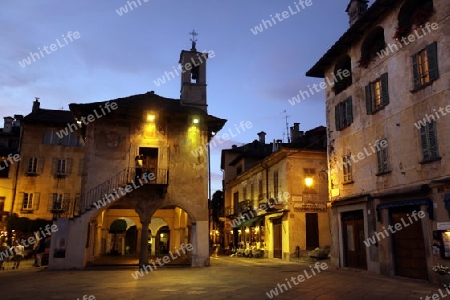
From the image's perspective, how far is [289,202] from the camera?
25672mm

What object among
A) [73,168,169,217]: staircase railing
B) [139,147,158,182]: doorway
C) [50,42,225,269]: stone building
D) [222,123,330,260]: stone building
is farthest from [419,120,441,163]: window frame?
[139,147,158,182]: doorway

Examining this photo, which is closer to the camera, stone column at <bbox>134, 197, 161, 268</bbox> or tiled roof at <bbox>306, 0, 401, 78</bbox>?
tiled roof at <bbox>306, 0, 401, 78</bbox>

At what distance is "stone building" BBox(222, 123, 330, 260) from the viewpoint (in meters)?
25.5

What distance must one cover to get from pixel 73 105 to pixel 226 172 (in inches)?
981

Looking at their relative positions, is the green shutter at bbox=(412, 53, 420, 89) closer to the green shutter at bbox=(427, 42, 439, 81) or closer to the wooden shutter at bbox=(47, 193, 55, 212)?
the green shutter at bbox=(427, 42, 439, 81)

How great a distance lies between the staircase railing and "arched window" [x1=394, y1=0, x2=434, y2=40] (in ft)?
42.6

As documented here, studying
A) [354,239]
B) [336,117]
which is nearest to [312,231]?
[354,239]

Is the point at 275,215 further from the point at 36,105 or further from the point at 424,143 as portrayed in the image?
the point at 36,105

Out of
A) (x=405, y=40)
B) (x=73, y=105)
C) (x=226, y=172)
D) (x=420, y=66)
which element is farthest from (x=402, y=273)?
(x=226, y=172)

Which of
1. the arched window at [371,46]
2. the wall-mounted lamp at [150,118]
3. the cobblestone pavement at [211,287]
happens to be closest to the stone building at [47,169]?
the wall-mounted lamp at [150,118]

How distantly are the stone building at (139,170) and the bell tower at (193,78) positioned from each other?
7.72 ft

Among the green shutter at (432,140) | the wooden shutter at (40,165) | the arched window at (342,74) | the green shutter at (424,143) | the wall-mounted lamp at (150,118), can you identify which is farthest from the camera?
the wooden shutter at (40,165)

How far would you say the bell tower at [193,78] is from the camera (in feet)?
80.1

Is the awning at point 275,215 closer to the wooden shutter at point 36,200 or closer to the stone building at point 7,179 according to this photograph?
the wooden shutter at point 36,200
